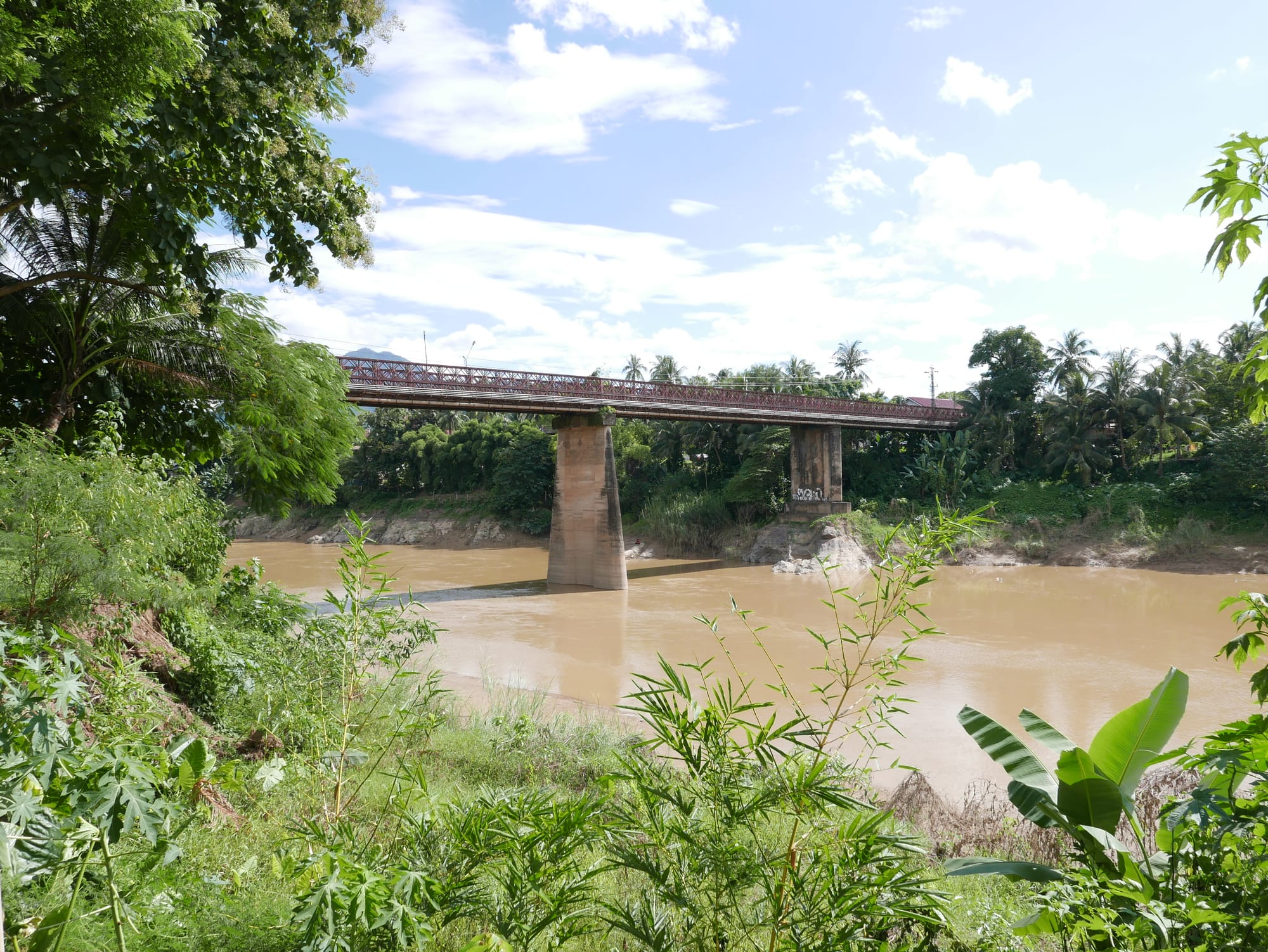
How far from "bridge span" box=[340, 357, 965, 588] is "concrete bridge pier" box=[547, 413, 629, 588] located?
37 mm

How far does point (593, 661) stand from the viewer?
19.9 m

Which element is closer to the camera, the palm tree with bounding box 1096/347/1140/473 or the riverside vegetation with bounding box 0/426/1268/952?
the riverside vegetation with bounding box 0/426/1268/952

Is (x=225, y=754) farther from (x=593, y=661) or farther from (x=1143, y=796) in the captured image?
(x=593, y=661)

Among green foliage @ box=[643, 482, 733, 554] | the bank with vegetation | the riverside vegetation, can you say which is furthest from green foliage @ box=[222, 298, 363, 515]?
green foliage @ box=[643, 482, 733, 554]

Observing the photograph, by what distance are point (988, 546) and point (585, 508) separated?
18671mm

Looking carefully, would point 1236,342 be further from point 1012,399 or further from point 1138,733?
point 1138,733

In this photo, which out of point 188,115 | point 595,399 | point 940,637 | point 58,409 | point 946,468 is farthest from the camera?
point 946,468

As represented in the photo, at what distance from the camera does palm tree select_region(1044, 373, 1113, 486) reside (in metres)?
38.8

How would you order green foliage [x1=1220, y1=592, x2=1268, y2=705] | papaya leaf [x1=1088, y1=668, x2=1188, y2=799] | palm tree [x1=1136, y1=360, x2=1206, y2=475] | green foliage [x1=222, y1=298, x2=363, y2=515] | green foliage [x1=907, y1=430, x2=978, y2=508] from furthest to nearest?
green foliage [x1=907, y1=430, x2=978, y2=508], palm tree [x1=1136, y1=360, x2=1206, y2=475], green foliage [x1=222, y1=298, x2=363, y2=515], papaya leaf [x1=1088, y1=668, x2=1188, y2=799], green foliage [x1=1220, y1=592, x2=1268, y2=705]

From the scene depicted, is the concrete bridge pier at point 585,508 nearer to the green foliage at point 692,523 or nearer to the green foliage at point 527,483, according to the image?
the green foliage at point 692,523

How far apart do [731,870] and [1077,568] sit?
3610 cm

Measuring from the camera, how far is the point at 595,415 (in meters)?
31.9

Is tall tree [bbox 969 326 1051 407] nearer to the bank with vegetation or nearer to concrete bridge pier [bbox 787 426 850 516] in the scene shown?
concrete bridge pier [bbox 787 426 850 516]

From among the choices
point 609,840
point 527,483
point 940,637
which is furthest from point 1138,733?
point 527,483
